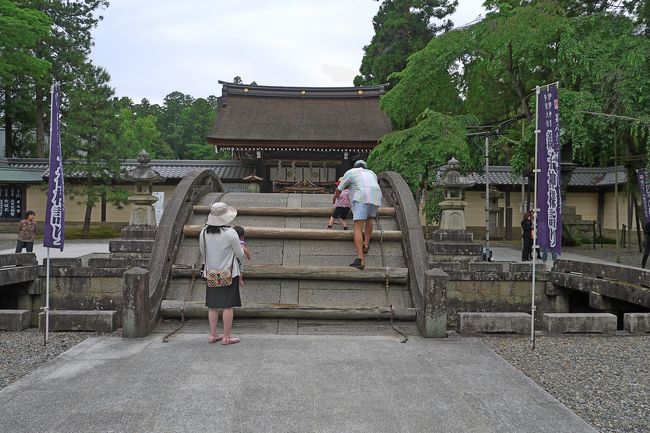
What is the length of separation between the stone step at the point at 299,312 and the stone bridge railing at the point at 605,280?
3.80 meters

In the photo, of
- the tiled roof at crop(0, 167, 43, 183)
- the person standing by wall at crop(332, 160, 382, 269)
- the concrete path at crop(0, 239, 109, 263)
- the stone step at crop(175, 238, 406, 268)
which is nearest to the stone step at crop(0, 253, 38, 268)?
the concrete path at crop(0, 239, 109, 263)

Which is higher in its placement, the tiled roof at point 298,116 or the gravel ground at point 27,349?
the tiled roof at point 298,116

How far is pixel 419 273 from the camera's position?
6.12 m

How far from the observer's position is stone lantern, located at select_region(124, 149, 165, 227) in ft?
29.6

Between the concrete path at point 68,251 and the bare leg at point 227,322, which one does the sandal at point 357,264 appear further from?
the concrete path at point 68,251

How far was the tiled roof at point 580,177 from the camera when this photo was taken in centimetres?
2107

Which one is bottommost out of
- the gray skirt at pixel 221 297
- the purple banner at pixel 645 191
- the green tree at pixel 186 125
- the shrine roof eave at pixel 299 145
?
the gray skirt at pixel 221 297

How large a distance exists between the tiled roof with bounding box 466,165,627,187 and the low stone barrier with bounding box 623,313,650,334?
49.2ft

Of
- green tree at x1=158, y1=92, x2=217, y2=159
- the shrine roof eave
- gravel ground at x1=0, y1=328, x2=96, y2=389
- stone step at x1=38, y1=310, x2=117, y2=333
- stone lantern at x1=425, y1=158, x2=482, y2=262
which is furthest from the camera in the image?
green tree at x1=158, y1=92, x2=217, y2=159

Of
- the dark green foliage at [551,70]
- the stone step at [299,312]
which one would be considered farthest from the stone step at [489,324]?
the dark green foliage at [551,70]

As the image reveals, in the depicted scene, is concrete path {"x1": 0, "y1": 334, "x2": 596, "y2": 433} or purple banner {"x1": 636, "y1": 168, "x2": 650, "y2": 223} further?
purple banner {"x1": 636, "y1": 168, "x2": 650, "y2": 223}

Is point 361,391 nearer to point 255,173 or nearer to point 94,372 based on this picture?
point 94,372

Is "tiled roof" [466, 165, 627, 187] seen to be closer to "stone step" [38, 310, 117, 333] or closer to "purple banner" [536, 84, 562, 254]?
"purple banner" [536, 84, 562, 254]

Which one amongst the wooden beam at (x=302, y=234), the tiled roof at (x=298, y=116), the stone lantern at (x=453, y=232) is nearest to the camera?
the wooden beam at (x=302, y=234)
